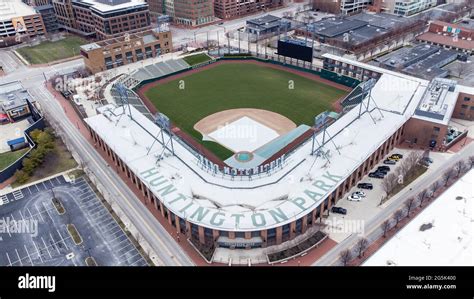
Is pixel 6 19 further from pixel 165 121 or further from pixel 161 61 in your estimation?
pixel 165 121

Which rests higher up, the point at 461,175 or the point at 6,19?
the point at 6,19

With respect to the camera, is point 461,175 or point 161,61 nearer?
point 461,175

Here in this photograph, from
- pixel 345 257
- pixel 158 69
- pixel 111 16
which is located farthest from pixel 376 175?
pixel 111 16

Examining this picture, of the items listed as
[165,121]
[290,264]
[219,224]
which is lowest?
[290,264]

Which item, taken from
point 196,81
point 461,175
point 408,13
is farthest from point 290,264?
point 408,13

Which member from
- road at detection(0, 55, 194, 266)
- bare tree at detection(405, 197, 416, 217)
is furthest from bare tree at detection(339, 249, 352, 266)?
road at detection(0, 55, 194, 266)

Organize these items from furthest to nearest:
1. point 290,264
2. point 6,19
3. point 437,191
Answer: point 6,19, point 437,191, point 290,264

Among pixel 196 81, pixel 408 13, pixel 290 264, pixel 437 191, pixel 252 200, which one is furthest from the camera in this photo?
pixel 408 13

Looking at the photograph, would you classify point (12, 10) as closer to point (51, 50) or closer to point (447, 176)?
point (51, 50)
